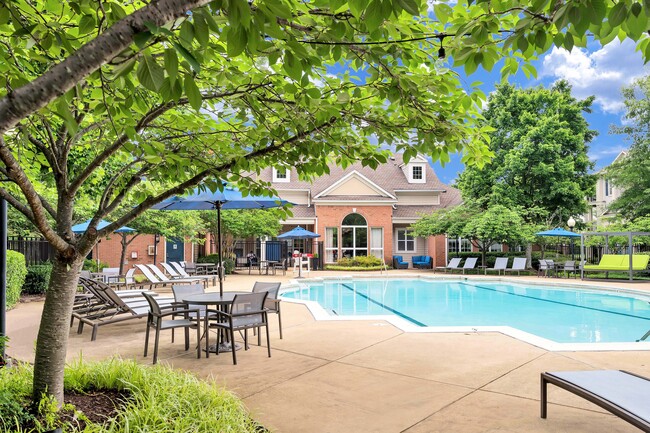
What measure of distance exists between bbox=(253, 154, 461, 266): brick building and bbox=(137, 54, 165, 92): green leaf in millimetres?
27030

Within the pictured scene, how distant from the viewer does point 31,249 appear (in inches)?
582

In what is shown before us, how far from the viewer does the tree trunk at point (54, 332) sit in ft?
11.7

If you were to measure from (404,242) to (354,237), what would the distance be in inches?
158

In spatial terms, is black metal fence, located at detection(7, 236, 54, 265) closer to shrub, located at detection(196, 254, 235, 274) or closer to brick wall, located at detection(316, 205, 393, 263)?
shrub, located at detection(196, 254, 235, 274)

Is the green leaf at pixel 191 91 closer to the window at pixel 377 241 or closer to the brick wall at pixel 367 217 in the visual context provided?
the brick wall at pixel 367 217

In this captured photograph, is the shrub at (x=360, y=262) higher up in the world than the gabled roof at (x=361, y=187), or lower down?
lower down

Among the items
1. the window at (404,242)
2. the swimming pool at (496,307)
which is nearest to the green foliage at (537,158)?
the window at (404,242)

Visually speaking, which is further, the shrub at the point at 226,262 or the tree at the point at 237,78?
the shrub at the point at 226,262

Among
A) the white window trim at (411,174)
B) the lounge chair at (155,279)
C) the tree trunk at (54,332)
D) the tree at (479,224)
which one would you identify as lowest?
the lounge chair at (155,279)

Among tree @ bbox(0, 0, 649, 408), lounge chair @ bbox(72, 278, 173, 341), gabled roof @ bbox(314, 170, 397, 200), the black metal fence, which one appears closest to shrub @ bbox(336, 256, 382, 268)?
gabled roof @ bbox(314, 170, 397, 200)

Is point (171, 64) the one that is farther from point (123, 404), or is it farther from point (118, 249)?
point (118, 249)

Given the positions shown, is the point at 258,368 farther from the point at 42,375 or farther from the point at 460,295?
the point at 460,295

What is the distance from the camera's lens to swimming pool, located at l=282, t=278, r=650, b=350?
9.45 m

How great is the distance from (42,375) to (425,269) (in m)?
27.4
